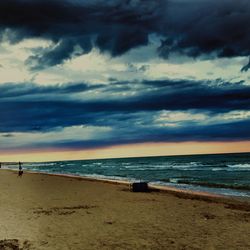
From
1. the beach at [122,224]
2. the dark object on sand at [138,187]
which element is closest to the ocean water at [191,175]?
the dark object on sand at [138,187]

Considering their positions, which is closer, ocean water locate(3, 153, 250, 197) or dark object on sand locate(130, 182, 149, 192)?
dark object on sand locate(130, 182, 149, 192)

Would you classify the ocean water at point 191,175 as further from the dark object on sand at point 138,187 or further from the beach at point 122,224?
the beach at point 122,224

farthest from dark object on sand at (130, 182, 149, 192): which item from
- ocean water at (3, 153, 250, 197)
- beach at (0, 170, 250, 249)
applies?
ocean water at (3, 153, 250, 197)

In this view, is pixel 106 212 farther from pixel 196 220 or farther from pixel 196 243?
pixel 196 243

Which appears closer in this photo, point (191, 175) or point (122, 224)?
point (122, 224)

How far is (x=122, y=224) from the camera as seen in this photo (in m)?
14.4

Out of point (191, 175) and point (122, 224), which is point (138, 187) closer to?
point (122, 224)

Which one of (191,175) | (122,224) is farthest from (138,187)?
(191,175)

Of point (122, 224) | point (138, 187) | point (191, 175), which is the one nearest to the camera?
point (122, 224)

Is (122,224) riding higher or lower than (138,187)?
lower

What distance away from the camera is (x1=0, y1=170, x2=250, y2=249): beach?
1151 centimetres

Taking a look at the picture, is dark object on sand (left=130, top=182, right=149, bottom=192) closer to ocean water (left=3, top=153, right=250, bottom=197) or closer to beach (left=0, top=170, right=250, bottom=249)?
beach (left=0, top=170, right=250, bottom=249)

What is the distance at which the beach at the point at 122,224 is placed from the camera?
11508 millimetres

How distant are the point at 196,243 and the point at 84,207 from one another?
843 centimetres
